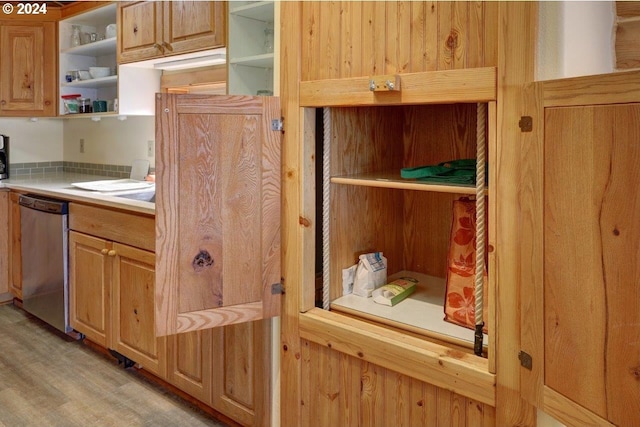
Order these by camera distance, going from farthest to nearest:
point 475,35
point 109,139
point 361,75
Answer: point 109,139
point 361,75
point 475,35

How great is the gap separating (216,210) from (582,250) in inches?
39.5

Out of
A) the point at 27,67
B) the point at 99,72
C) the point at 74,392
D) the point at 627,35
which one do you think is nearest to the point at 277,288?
the point at 627,35

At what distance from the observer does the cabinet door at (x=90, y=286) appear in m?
2.85

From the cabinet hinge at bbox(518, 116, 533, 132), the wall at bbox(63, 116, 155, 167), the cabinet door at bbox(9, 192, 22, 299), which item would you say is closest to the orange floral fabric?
the cabinet hinge at bbox(518, 116, 533, 132)

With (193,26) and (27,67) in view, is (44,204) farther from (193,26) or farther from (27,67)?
(193,26)

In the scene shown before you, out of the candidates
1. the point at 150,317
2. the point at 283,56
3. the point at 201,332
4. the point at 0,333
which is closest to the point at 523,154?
the point at 283,56

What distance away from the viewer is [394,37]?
1.47 meters

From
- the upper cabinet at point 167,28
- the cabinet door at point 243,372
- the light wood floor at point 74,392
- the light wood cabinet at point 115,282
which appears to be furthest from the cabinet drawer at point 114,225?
the upper cabinet at point 167,28

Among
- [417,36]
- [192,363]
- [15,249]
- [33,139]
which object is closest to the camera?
[417,36]

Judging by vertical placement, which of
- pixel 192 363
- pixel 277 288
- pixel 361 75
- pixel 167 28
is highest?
pixel 167 28

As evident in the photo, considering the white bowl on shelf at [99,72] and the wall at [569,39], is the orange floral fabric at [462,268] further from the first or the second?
the white bowl on shelf at [99,72]

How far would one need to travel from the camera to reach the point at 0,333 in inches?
134

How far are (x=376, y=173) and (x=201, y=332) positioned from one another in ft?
A: 3.39

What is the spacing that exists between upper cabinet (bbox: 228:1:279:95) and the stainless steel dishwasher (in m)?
1.35
